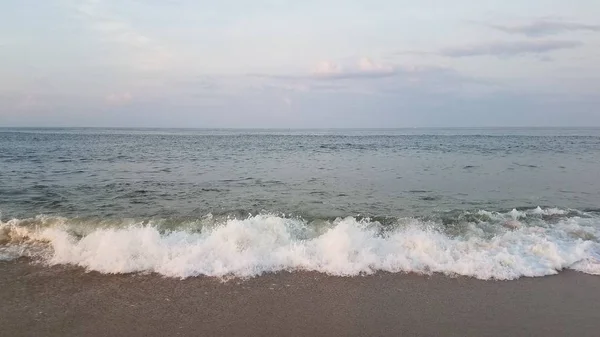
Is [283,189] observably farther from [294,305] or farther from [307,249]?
[294,305]

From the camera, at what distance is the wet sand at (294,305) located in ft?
15.7

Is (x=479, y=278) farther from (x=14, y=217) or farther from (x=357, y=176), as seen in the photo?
(x=357, y=176)

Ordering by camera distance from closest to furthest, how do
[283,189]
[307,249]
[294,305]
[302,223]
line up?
[294,305] < [307,249] < [302,223] < [283,189]

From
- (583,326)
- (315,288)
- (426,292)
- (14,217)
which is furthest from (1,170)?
(583,326)

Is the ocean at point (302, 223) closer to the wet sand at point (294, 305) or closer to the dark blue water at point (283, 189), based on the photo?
the dark blue water at point (283, 189)

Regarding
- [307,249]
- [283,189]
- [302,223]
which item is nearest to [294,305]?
[307,249]

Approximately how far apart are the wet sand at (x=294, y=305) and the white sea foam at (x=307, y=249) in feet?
1.05

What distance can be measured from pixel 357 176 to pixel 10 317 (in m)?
14.8

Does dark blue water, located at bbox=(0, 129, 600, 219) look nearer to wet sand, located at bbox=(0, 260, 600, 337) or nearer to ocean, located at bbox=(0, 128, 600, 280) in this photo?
ocean, located at bbox=(0, 128, 600, 280)

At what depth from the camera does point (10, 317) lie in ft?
16.5

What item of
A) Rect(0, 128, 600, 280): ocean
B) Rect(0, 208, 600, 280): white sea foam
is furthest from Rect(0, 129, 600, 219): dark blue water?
Rect(0, 208, 600, 280): white sea foam

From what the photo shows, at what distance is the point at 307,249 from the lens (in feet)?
24.1

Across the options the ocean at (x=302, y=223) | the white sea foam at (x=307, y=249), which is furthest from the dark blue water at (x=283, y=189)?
the white sea foam at (x=307, y=249)

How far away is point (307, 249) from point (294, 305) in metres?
1.98
